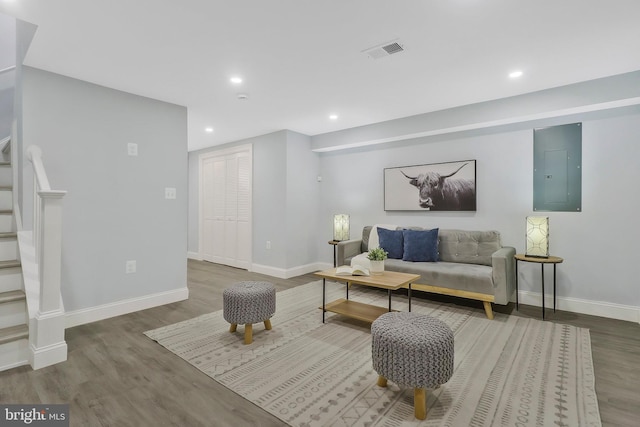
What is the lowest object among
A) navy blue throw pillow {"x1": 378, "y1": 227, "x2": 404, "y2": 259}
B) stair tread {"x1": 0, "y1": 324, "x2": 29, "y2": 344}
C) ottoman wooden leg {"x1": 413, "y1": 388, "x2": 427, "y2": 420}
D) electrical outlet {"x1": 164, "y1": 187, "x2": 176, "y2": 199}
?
ottoman wooden leg {"x1": 413, "y1": 388, "x2": 427, "y2": 420}

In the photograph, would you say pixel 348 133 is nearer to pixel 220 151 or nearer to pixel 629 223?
pixel 220 151

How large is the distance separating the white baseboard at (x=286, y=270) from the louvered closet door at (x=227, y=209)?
0.98 feet

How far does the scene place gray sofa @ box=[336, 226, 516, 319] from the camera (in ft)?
10.7

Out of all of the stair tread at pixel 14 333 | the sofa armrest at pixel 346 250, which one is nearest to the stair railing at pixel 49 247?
the stair tread at pixel 14 333

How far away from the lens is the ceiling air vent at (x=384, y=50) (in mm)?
2467

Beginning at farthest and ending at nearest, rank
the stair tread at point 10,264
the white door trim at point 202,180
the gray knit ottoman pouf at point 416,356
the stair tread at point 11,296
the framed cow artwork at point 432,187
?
the white door trim at point 202,180
the framed cow artwork at point 432,187
the stair tread at point 10,264
the stair tread at point 11,296
the gray knit ottoman pouf at point 416,356

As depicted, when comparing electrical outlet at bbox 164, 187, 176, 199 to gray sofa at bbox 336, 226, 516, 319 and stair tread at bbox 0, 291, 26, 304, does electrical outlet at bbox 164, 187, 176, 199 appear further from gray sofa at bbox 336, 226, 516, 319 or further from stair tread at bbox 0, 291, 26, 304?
gray sofa at bbox 336, 226, 516, 319

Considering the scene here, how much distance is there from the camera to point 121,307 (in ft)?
11.0

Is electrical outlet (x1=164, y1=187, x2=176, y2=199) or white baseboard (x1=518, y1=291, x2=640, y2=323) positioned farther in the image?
electrical outlet (x1=164, y1=187, x2=176, y2=199)

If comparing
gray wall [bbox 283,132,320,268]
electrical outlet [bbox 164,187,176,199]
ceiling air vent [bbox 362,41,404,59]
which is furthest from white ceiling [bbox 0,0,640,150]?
gray wall [bbox 283,132,320,268]

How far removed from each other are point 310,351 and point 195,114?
3.41 meters

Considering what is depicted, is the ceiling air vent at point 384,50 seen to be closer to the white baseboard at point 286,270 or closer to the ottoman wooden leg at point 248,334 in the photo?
the ottoman wooden leg at point 248,334

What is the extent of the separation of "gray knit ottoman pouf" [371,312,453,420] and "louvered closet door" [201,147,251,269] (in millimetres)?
4034

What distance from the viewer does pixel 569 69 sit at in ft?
9.42
